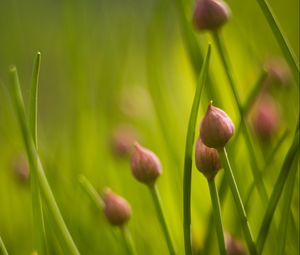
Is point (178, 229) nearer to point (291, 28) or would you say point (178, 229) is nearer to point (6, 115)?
point (6, 115)

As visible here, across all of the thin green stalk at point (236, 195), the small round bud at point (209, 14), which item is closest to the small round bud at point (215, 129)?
the thin green stalk at point (236, 195)

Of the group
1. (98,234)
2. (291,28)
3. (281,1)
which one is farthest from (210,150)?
(281,1)

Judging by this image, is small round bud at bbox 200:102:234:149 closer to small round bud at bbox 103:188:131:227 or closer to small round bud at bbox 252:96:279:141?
small round bud at bbox 103:188:131:227

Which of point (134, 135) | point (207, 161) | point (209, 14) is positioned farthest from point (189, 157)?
point (134, 135)

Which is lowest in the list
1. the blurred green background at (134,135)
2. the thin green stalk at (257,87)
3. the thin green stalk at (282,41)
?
the blurred green background at (134,135)

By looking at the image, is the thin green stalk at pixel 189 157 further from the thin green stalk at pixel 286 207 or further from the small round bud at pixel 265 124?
the small round bud at pixel 265 124

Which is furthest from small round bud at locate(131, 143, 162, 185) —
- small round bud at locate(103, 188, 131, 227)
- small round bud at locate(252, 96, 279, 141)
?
small round bud at locate(252, 96, 279, 141)
